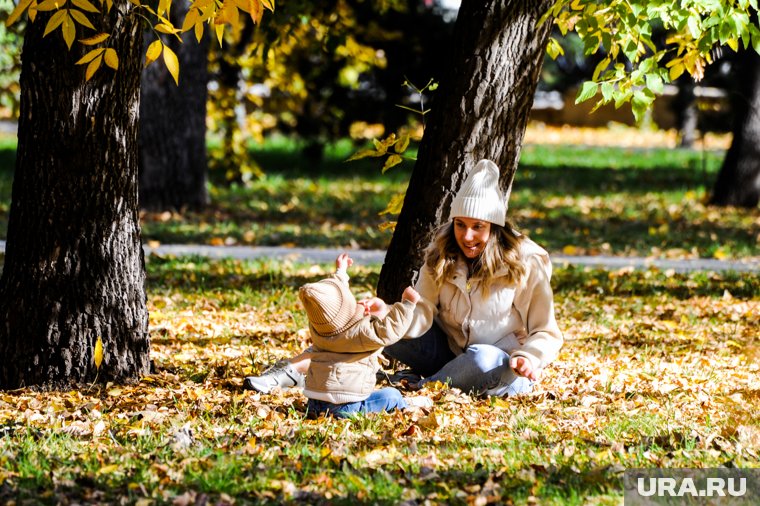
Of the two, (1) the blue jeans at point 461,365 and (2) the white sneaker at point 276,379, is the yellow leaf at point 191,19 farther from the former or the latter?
(1) the blue jeans at point 461,365

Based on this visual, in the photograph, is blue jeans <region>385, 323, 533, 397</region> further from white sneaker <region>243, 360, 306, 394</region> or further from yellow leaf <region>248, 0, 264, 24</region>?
yellow leaf <region>248, 0, 264, 24</region>

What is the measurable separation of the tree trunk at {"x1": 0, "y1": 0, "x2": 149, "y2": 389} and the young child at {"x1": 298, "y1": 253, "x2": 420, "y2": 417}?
1.17m

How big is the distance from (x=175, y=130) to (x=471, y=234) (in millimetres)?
7825

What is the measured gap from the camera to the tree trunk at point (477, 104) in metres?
5.50

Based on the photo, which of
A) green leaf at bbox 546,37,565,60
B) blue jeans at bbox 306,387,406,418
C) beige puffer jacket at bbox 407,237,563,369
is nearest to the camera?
blue jeans at bbox 306,387,406,418

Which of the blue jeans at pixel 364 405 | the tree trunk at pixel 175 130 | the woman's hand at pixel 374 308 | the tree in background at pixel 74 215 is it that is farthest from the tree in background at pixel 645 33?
the tree trunk at pixel 175 130

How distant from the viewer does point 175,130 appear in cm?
1212

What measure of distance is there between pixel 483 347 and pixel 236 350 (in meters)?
1.77

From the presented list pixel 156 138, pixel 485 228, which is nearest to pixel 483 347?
pixel 485 228

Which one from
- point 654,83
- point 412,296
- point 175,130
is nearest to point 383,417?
point 412,296

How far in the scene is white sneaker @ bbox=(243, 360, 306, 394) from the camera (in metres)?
5.27

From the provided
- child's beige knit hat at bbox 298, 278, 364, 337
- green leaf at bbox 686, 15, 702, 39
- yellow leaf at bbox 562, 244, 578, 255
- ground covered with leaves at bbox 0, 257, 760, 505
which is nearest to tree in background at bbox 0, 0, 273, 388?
ground covered with leaves at bbox 0, 257, 760, 505

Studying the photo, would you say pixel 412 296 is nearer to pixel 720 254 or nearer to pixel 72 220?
pixel 72 220

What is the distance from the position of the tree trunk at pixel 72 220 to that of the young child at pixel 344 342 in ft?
3.83
